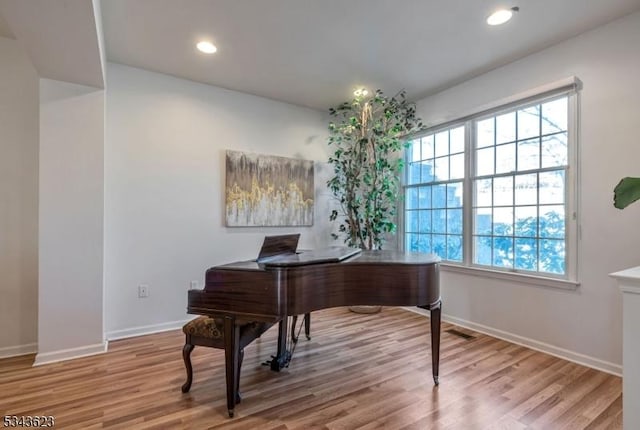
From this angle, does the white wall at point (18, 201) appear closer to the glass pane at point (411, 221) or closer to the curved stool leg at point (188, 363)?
the curved stool leg at point (188, 363)

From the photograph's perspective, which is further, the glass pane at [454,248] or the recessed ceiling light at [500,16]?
the glass pane at [454,248]

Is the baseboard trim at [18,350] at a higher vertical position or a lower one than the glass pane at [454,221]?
lower

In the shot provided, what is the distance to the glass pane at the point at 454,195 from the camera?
3.56m

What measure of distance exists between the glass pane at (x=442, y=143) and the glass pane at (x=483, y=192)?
575mm

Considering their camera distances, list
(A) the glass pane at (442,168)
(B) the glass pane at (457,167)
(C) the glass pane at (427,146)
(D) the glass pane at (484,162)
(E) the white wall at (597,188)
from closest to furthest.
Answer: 1. (E) the white wall at (597,188)
2. (D) the glass pane at (484,162)
3. (B) the glass pane at (457,167)
4. (A) the glass pane at (442,168)
5. (C) the glass pane at (427,146)

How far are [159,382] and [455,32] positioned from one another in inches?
137

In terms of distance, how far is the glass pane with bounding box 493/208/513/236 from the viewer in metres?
3.09

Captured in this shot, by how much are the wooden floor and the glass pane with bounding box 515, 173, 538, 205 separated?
1343 mm

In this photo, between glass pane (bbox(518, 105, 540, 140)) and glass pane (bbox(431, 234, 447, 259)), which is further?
glass pane (bbox(431, 234, 447, 259))

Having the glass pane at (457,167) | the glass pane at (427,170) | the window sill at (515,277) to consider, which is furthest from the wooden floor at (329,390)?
the glass pane at (427,170)

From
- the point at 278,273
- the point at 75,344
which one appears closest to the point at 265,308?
the point at 278,273

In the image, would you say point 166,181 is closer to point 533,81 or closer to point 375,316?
point 375,316

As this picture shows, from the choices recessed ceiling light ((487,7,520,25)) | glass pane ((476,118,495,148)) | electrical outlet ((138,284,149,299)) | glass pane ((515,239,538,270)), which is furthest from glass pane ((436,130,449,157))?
electrical outlet ((138,284,149,299))

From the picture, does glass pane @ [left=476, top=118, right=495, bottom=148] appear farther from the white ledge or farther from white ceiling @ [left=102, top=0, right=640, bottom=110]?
the white ledge
